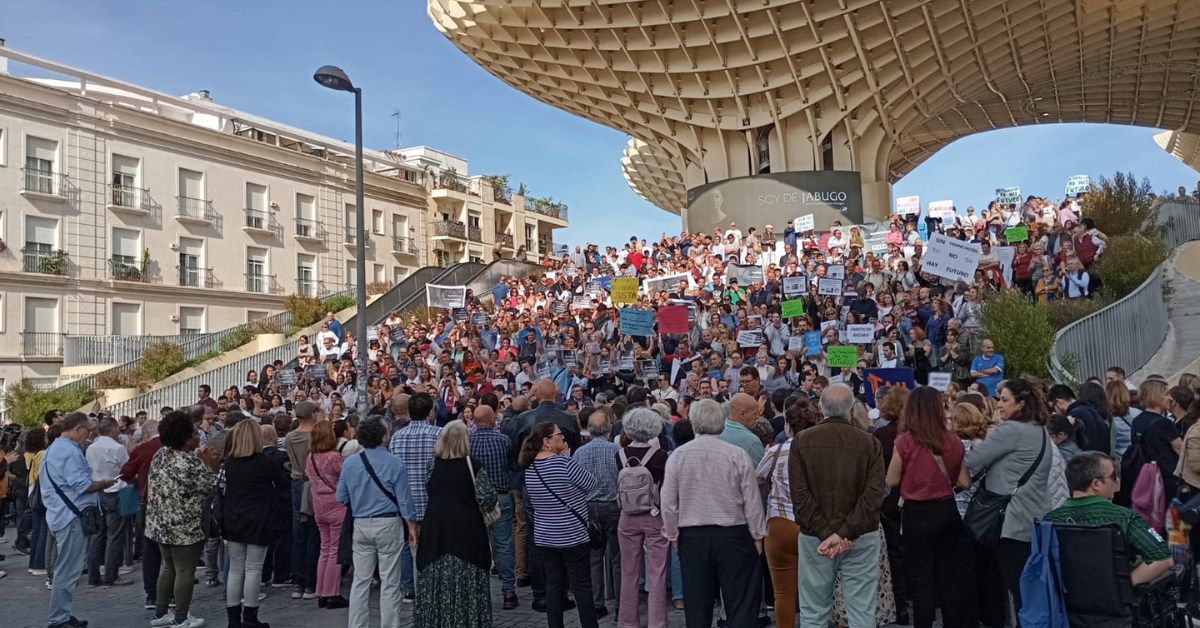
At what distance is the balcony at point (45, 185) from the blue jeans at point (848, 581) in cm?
3559

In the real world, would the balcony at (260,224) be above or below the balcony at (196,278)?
above

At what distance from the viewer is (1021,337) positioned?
1301 centimetres

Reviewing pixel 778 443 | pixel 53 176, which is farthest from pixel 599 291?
pixel 53 176

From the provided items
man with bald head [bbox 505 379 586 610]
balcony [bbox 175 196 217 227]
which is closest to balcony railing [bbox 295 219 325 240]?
balcony [bbox 175 196 217 227]

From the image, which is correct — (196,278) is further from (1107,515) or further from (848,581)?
(1107,515)

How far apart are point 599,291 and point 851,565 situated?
16.5 m

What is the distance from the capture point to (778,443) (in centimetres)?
677

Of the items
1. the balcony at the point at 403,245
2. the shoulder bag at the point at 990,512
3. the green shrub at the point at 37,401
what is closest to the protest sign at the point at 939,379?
the shoulder bag at the point at 990,512

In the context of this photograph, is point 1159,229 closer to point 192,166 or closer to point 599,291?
point 599,291

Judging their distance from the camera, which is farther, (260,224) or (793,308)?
(260,224)

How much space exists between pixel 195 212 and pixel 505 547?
118ft

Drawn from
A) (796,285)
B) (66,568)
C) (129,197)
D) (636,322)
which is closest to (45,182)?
(129,197)

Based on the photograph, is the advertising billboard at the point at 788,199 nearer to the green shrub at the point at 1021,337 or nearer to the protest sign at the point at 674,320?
the protest sign at the point at 674,320

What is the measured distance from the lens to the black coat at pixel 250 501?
748 centimetres
